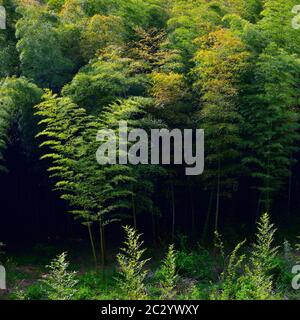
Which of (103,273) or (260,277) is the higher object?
(260,277)

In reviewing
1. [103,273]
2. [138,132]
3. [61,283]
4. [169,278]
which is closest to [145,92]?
[138,132]

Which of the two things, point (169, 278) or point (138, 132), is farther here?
point (138, 132)

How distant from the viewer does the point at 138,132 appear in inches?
446

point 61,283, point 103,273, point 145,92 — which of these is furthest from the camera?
point 145,92

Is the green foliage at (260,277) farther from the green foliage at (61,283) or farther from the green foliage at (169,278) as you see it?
the green foliage at (61,283)

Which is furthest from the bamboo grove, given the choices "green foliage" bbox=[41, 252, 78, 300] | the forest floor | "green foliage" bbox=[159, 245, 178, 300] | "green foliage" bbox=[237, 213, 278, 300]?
"green foliage" bbox=[237, 213, 278, 300]

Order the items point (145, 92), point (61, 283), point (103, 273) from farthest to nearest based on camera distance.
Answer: point (145, 92) < point (103, 273) < point (61, 283)

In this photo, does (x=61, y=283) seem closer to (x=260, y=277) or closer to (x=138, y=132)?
(x=260, y=277)

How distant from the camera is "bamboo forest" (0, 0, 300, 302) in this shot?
10.9 metres

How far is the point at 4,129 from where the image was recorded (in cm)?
1114

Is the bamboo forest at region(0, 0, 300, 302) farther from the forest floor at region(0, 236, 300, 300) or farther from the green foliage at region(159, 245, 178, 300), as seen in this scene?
the green foliage at region(159, 245, 178, 300)

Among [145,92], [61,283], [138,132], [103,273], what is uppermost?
[145,92]
